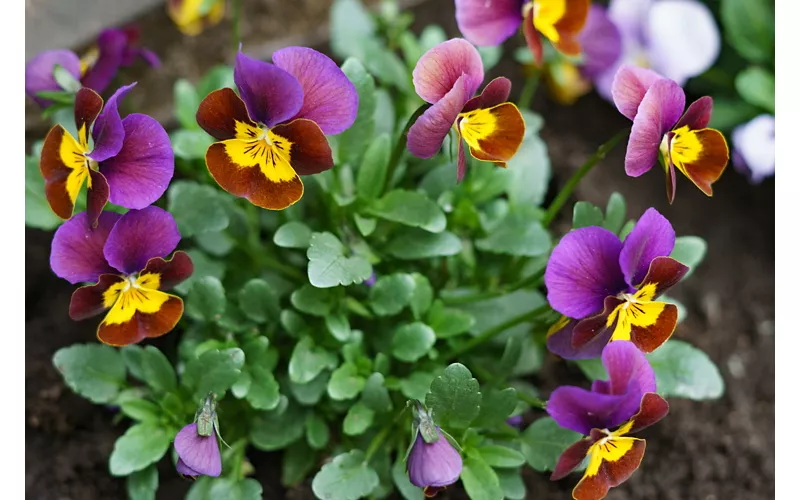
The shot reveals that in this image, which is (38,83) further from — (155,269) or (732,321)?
(732,321)

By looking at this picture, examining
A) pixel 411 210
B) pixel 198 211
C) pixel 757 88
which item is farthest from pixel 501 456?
pixel 757 88

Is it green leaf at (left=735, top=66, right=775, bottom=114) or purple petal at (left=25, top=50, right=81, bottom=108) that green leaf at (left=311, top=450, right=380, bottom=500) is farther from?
green leaf at (left=735, top=66, right=775, bottom=114)

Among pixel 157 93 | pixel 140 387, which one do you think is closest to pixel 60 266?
pixel 140 387

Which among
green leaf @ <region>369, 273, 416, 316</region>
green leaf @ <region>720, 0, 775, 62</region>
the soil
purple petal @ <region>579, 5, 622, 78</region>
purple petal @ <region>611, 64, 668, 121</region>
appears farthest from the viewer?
green leaf @ <region>720, 0, 775, 62</region>

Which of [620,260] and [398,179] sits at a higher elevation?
[620,260]

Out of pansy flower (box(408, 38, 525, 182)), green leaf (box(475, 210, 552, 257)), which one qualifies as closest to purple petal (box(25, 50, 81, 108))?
pansy flower (box(408, 38, 525, 182))
